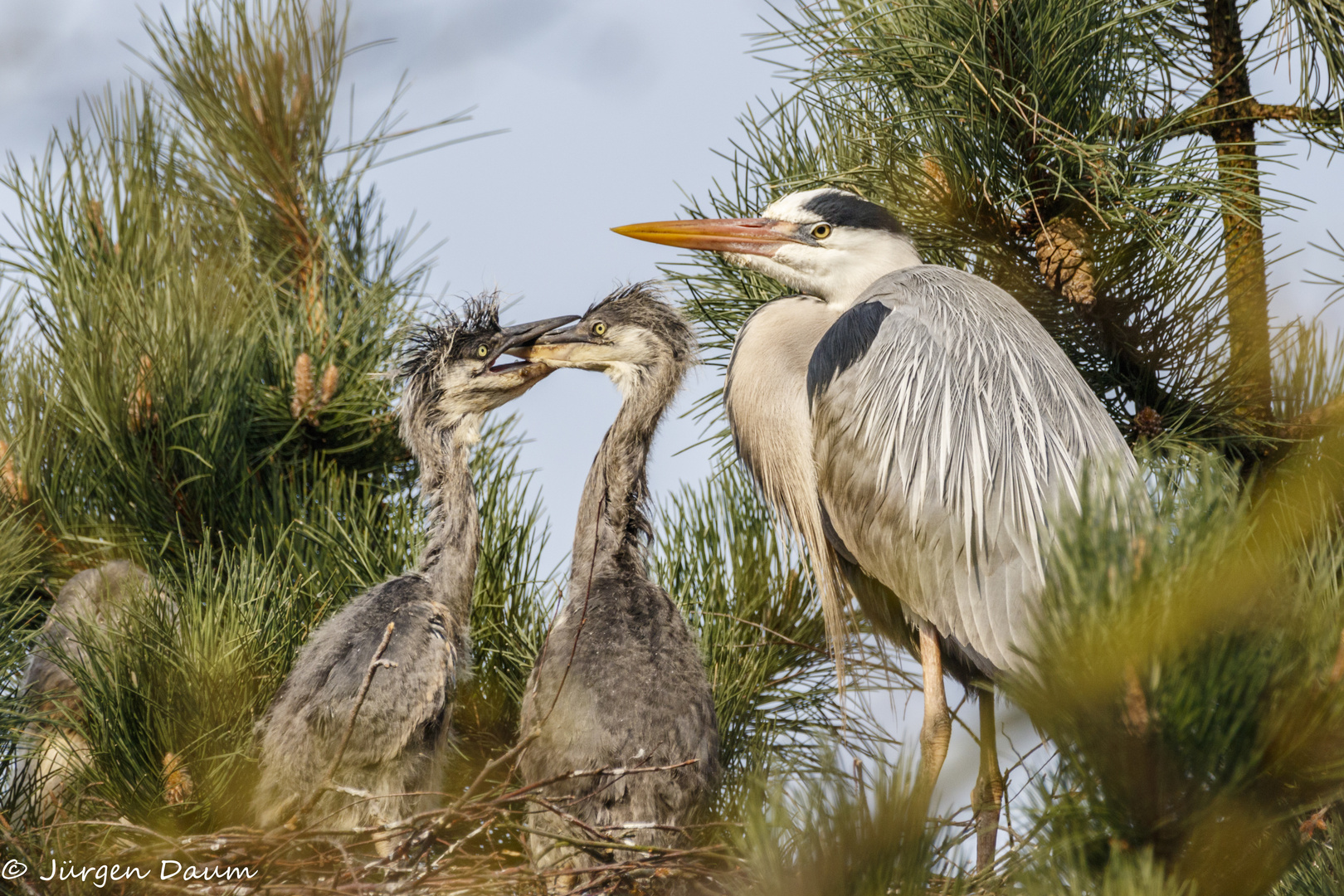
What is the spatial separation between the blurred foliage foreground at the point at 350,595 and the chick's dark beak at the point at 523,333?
311 millimetres

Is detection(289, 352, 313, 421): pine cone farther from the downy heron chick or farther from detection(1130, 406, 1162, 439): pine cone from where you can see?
detection(1130, 406, 1162, 439): pine cone

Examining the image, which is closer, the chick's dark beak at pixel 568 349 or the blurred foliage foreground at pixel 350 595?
the blurred foliage foreground at pixel 350 595

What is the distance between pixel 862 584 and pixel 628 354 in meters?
0.82

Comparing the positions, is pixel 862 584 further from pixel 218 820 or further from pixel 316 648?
pixel 218 820

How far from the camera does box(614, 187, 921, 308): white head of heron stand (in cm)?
301

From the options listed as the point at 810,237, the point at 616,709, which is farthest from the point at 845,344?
the point at 616,709

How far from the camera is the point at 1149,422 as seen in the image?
2416mm

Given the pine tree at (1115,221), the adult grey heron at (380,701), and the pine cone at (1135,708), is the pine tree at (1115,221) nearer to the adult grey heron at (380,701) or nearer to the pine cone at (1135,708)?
the pine cone at (1135,708)

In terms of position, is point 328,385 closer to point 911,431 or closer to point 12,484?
point 12,484

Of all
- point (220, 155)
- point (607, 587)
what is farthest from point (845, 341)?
point (220, 155)

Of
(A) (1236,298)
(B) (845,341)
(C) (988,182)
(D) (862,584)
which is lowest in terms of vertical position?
(D) (862,584)

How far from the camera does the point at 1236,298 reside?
2.30m

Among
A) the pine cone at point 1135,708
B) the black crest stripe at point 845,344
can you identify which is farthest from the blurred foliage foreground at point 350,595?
the black crest stripe at point 845,344

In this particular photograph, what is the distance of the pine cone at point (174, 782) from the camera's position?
214 cm
